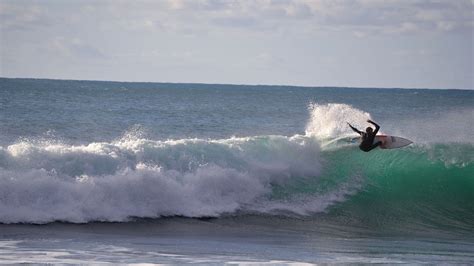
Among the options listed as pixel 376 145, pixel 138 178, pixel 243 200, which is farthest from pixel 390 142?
pixel 138 178

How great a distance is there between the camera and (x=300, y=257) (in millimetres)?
15219

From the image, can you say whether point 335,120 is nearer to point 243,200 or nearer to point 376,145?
point 376,145

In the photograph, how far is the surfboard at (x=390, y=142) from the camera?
23.2 metres

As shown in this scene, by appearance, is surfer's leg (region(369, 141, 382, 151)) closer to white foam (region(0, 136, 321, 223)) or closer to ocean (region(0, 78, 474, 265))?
ocean (region(0, 78, 474, 265))

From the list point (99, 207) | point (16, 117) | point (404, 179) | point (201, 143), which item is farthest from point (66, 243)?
point (16, 117)

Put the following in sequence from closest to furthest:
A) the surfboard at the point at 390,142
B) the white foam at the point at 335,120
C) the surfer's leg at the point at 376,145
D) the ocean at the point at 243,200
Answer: the ocean at the point at 243,200, the surfer's leg at the point at 376,145, the surfboard at the point at 390,142, the white foam at the point at 335,120

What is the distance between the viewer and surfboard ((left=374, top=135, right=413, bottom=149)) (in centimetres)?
2316

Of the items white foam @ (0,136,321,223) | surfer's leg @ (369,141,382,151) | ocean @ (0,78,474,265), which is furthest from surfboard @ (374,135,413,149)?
white foam @ (0,136,321,223)

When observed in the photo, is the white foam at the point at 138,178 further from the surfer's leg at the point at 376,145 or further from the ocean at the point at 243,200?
the surfer's leg at the point at 376,145

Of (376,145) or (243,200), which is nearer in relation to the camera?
(243,200)

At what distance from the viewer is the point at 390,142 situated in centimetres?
2334

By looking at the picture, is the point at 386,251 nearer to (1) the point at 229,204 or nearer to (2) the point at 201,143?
(1) the point at 229,204

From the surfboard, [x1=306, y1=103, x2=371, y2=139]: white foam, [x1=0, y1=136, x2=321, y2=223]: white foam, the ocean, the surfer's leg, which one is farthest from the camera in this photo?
[x1=306, y1=103, x2=371, y2=139]: white foam

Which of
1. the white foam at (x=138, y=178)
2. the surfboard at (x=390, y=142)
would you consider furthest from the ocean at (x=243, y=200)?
the surfboard at (x=390, y=142)
